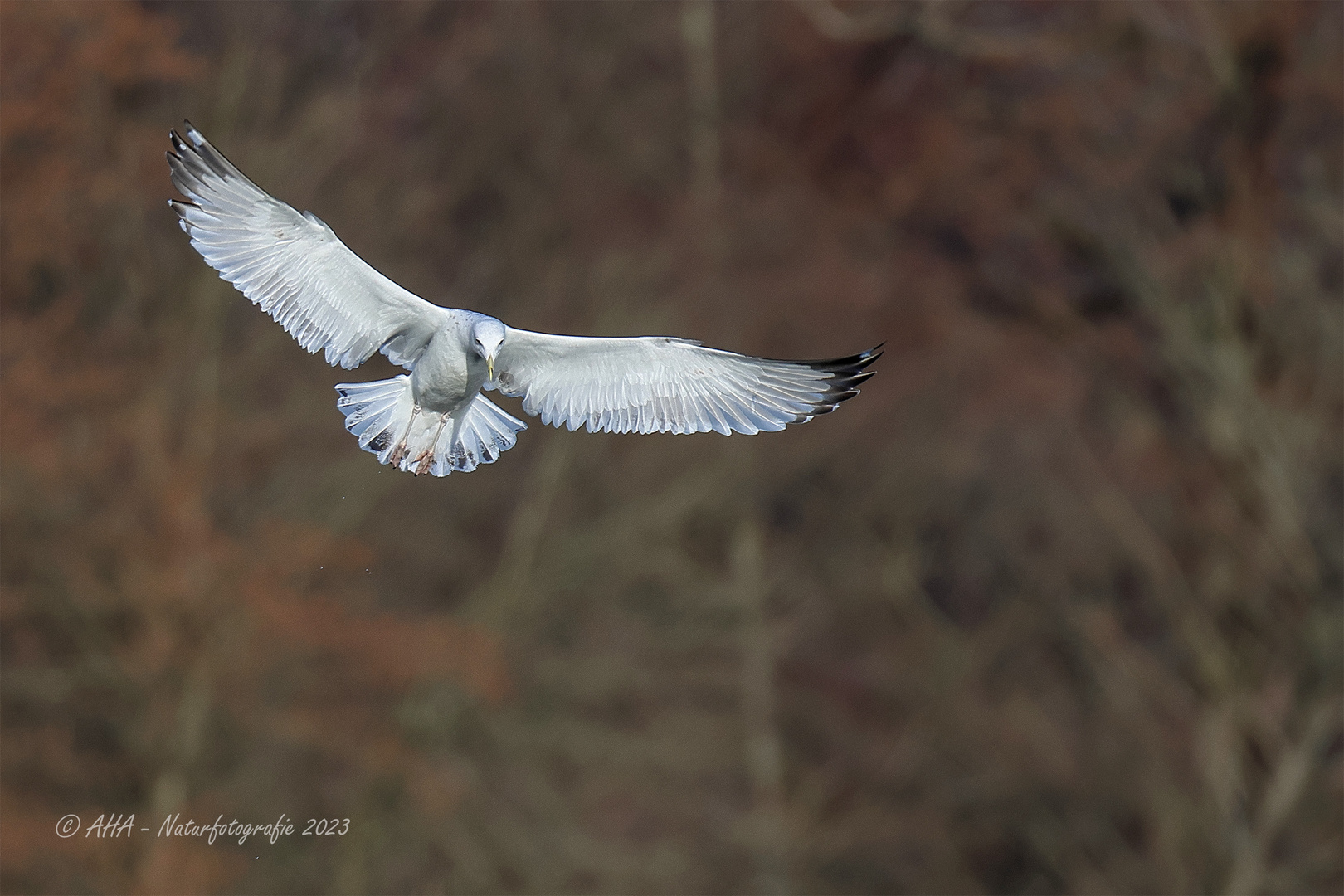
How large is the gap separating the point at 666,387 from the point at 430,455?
3.23ft

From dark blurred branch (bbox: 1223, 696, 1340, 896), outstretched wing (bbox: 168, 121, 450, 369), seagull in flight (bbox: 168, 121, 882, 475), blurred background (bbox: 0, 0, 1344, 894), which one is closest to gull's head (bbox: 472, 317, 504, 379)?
seagull in flight (bbox: 168, 121, 882, 475)

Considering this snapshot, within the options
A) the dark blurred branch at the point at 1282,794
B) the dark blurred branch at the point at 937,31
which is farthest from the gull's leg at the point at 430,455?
the dark blurred branch at the point at 1282,794

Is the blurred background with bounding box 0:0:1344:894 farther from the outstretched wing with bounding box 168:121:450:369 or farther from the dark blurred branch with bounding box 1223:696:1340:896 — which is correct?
the outstretched wing with bounding box 168:121:450:369

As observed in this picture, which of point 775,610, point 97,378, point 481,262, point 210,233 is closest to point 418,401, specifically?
point 210,233

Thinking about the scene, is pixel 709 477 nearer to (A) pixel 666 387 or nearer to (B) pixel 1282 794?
(B) pixel 1282 794

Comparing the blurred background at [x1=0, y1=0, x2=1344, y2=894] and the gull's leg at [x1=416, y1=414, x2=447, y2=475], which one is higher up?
the blurred background at [x1=0, y1=0, x2=1344, y2=894]

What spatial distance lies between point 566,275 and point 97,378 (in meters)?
5.05

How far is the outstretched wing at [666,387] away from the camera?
21.7ft

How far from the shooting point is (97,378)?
12055 mm

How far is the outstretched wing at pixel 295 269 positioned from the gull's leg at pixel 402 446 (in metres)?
0.26

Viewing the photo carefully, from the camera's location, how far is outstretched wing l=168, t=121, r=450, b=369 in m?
6.36

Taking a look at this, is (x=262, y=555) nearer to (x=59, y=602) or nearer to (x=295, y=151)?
(x=59, y=602)

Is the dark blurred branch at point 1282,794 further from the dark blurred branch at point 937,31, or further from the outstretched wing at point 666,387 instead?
the outstretched wing at point 666,387

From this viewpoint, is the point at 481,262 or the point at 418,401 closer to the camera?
the point at 418,401
